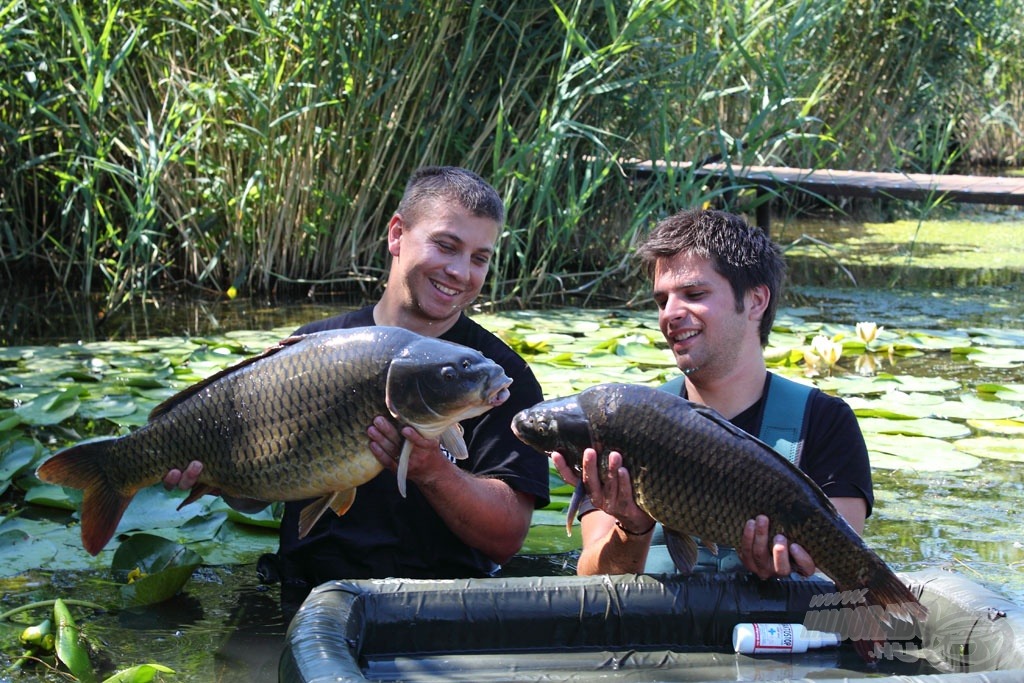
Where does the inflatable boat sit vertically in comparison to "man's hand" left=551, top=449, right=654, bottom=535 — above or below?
below

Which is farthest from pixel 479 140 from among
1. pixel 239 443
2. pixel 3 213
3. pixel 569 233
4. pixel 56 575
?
pixel 239 443

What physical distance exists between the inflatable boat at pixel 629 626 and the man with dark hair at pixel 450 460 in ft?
1.39

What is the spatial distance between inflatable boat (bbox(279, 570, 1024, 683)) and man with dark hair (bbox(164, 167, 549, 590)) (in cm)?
42

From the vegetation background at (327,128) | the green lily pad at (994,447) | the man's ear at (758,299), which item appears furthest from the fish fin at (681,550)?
the vegetation background at (327,128)

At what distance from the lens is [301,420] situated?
2.52 metres

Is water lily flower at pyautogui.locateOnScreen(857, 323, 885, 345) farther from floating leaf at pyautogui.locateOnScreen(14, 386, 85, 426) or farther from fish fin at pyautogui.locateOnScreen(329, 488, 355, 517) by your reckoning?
fish fin at pyautogui.locateOnScreen(329, 488, 355, 517)

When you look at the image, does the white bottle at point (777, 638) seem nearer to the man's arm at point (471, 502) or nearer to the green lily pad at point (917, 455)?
the man's arm at point (471, 502)

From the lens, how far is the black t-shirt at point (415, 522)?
118 inches

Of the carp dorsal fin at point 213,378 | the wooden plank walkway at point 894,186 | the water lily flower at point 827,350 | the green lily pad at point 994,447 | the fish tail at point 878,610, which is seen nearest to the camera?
the fish tail at point 878,610

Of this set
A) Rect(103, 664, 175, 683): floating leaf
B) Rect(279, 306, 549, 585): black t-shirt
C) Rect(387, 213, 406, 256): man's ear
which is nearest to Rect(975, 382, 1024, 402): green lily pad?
Rect(279, 306, 549, 585): black t-shirt

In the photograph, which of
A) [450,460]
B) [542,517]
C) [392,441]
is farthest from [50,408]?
[392,441]

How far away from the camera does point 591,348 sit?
18.8 ft

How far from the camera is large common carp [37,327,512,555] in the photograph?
2451 mm

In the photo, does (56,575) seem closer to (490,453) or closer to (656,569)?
(490,453)
